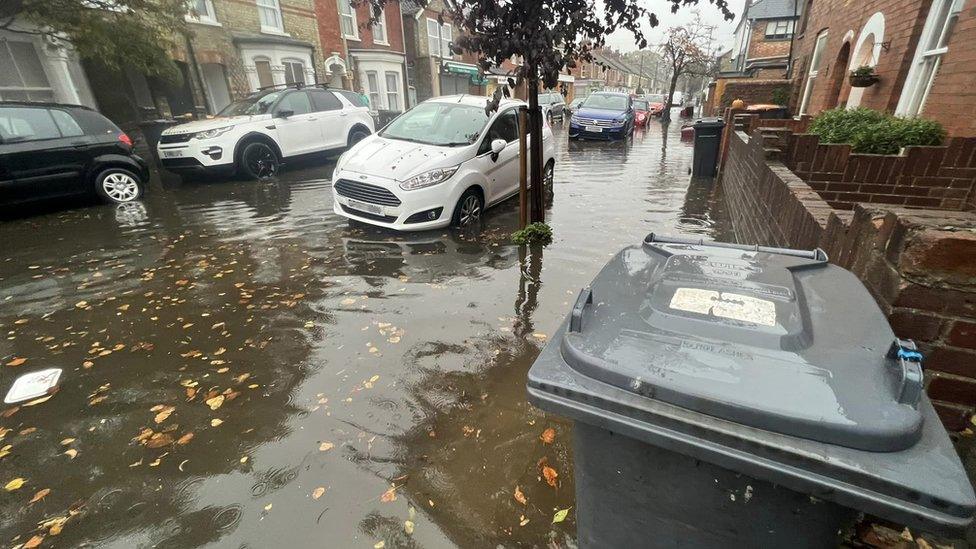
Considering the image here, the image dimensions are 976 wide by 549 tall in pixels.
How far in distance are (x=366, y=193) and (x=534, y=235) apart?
2242mm

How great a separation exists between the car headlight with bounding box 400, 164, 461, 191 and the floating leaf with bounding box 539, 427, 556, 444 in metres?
3.80

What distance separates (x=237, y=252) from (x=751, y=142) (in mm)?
6477

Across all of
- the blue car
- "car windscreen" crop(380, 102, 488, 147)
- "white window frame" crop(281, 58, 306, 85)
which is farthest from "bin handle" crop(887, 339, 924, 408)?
"white window frame" crop(281, 58, 306, 85)

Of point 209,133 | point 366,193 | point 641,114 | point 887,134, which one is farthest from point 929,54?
point 641,114

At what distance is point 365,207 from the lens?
231 inches

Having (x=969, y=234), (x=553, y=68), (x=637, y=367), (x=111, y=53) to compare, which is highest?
(x=111, y=53)

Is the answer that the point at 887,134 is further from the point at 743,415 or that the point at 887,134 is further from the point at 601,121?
the point at 601,121

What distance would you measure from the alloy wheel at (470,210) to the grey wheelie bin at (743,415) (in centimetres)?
479

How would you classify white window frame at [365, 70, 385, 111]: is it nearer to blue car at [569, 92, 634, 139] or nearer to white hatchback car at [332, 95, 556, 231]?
blue car at [569, 92, 634, 139]

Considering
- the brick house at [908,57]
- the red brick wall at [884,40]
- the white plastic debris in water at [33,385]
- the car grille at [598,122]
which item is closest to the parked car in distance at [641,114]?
the car grille at [598,122]

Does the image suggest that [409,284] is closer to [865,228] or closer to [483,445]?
[483,445]

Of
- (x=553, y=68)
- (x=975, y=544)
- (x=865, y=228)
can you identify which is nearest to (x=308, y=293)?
(x=553, y=68)

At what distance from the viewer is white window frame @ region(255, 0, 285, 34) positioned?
16.0 m

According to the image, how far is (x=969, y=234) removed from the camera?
1419 mm
